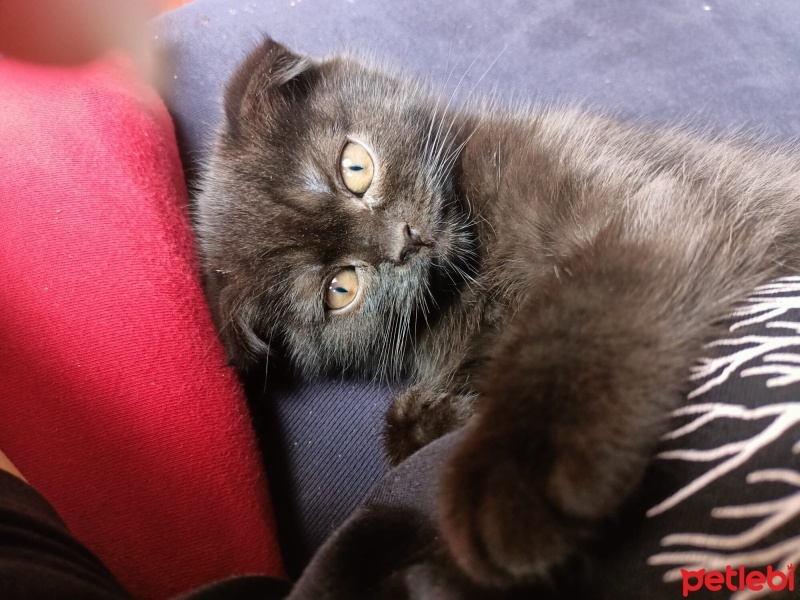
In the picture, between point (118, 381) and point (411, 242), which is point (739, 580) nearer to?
point (411, 242)

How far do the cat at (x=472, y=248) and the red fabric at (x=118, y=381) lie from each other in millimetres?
98

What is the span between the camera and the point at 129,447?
98 cm

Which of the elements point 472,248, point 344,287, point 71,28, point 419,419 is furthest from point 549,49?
point 71,28

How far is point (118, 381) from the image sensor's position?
100cm

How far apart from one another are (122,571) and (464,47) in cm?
132

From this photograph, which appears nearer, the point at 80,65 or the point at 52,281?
the point at 52,281

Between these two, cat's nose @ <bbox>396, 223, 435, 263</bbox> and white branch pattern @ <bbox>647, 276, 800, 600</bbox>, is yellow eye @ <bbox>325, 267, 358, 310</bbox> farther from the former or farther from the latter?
white branch pattern @ <bbox>647, 276, 800, 600</bbox>

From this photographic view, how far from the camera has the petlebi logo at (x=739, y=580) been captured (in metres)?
0.55

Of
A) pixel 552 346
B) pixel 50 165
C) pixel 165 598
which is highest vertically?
pixel 552 346

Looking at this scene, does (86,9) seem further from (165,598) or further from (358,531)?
(358,531)

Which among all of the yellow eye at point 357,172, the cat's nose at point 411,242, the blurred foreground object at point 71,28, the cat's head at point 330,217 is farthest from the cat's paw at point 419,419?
the blurred foreground object at point 71,28

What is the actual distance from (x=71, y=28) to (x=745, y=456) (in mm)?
1986

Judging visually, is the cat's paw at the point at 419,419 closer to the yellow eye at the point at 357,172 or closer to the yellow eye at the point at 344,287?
the yellow eye at the point at 344,287

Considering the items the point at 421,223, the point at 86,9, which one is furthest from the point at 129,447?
the point at 86,9
